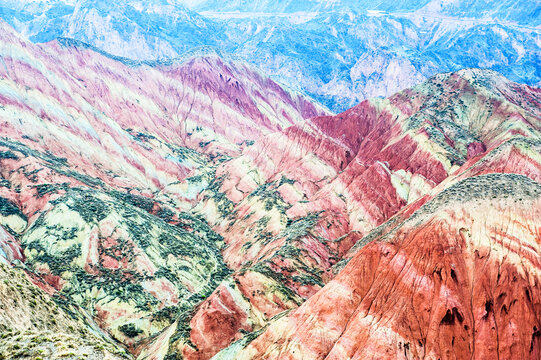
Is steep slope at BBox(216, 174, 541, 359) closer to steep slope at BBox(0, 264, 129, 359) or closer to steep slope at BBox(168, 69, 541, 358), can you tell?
steep slope at BBox(168, 69, 541, 358)

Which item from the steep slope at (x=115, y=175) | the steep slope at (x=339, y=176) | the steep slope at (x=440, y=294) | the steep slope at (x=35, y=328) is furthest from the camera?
the steep slope at (x=115, y=175)

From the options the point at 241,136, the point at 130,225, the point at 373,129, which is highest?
the point at 373,129

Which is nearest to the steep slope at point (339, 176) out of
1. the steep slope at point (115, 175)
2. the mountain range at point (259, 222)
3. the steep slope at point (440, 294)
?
the mountain range at point (259, 222)

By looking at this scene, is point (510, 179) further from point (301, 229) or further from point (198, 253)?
point (198, 253)

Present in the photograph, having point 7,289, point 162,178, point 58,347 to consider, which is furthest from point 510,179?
point 162,178

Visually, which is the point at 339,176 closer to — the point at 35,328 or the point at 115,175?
the point at 115,175

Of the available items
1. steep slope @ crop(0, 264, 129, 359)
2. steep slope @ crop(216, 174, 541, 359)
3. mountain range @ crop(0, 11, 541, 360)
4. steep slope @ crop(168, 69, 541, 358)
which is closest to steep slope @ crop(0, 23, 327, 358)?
mountain range @ crop(0, 11, 541, 360)

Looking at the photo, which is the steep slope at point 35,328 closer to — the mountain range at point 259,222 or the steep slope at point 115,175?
the mountain range at point 259,222

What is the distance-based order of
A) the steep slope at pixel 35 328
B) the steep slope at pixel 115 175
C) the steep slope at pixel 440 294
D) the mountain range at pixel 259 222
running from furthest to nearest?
1. the steep slope at pixel 115 175
2. the mountain range at pixel 259 222
3. the steep slope at pixel 440 294
4. the steep slope at pixel 35 328

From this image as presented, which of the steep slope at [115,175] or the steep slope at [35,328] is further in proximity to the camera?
the steep slope at [115,175]
